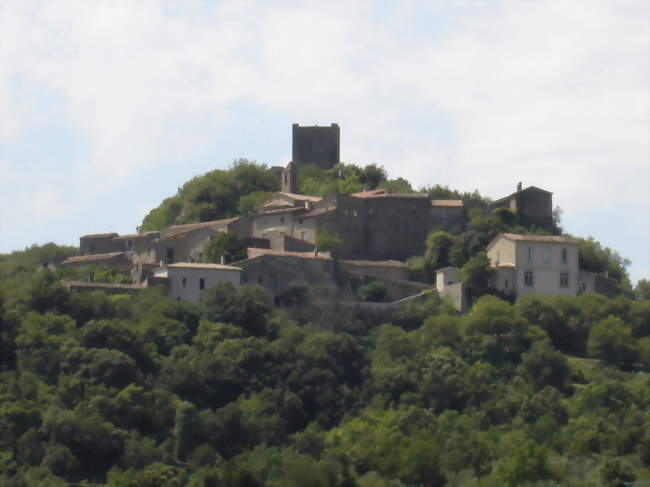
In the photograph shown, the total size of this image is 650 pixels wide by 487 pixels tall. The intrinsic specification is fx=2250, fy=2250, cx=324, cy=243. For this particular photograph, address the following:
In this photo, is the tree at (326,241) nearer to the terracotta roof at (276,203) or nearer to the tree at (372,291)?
the tree at (372,291)

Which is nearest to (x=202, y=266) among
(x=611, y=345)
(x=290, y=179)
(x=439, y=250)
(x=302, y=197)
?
(x=439, y=250)

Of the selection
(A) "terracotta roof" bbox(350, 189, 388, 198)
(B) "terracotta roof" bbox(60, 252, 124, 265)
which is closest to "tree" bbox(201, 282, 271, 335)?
(B) "terracotta roof" bbox(60, 252, 124, 265)

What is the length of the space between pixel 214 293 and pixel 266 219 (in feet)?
27.7

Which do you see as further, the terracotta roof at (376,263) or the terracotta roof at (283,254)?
the terracotta roof at (376,263)

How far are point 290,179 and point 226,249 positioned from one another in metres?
14.4

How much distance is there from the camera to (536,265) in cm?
7956

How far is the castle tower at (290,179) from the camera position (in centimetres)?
9376

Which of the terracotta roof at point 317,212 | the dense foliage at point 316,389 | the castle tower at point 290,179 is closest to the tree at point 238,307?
the dense foliage at point 316,389

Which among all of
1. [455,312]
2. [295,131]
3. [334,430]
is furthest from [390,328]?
[295,131]

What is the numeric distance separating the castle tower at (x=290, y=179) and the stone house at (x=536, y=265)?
1566cm

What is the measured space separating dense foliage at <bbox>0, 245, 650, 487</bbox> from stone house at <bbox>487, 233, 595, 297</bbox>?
1.66 m

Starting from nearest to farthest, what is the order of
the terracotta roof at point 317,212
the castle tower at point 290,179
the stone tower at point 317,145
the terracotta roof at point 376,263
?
the terracotta roof at point 376,263
the terracotta roof at point 317,212
the castle tower at point 290,179
the stone tower at point 317,145

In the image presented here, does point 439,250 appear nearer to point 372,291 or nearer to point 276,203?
point 372,291

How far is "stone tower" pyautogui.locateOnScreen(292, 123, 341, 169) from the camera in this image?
101375mm
